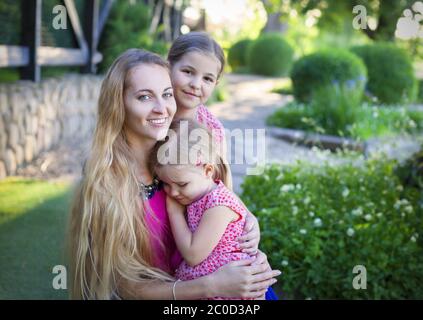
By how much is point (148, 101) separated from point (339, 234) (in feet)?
6.47

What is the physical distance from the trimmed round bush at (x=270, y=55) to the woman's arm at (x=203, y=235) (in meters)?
19.2

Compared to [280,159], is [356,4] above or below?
above

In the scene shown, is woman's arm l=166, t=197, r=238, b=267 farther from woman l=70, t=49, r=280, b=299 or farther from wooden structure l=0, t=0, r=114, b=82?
wooden structure l=0, t=0, r=114, b=82

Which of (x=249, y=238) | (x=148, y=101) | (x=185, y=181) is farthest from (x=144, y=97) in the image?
(x=249, y=238)

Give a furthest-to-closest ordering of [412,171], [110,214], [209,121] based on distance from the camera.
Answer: [412,171] < [209,121] < [110,214]

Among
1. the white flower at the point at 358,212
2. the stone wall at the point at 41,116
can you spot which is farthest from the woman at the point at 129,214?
the stone wall at the point at 41,116

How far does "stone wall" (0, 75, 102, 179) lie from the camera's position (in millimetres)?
5211

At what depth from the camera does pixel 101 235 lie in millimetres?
1917

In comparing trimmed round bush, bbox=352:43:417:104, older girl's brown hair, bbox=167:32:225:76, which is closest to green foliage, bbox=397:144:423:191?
older girl's brown hair, bbox=167:32:225:76

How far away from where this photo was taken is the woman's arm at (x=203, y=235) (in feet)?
6.40

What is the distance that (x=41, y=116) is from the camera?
5992 mm

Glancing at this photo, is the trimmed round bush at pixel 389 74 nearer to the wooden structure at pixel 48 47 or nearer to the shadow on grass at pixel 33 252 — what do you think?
the wooden structure at pixel 48 47

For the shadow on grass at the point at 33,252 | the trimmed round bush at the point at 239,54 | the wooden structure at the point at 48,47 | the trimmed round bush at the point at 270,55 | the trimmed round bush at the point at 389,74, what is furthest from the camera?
the trimmed round bush at the point at 239,54

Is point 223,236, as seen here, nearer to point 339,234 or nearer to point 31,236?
point 339,234
